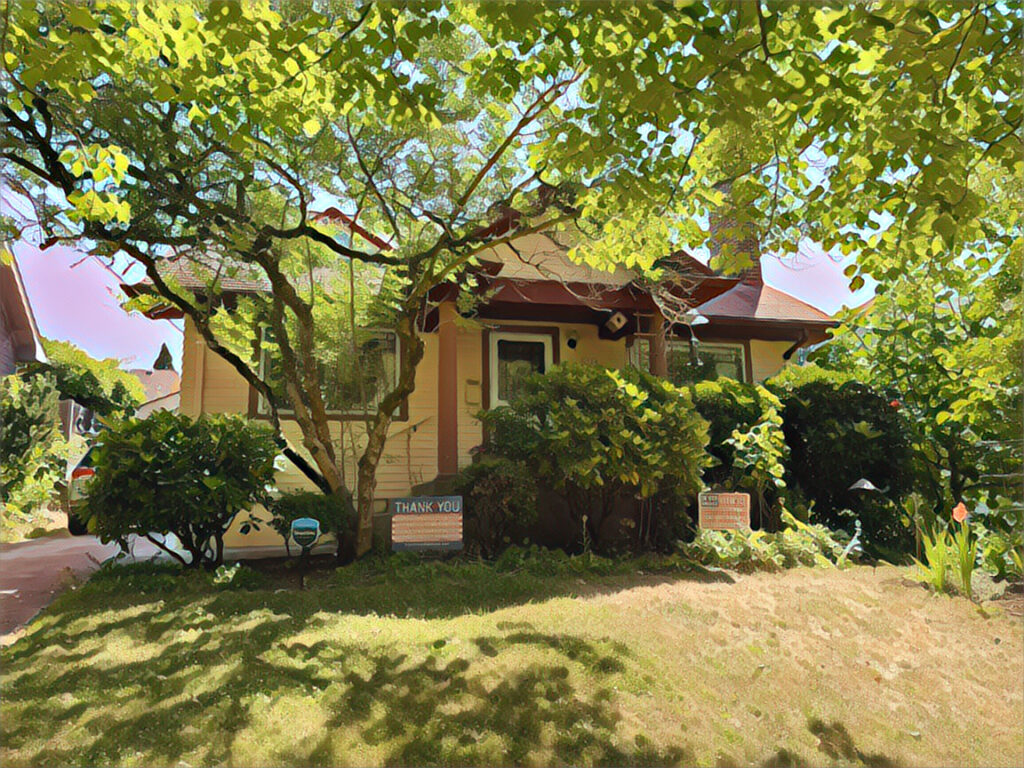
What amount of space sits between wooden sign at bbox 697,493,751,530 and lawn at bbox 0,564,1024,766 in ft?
4.94

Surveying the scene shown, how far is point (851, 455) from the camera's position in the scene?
9.29m

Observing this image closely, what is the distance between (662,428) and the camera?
7.61 meters

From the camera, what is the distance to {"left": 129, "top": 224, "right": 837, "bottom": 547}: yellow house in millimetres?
9789

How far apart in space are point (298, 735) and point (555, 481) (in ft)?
15.1

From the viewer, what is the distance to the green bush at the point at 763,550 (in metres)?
7.23

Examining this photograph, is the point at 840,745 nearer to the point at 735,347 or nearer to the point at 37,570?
the point at 37,570

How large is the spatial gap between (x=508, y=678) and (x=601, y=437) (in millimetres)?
3960

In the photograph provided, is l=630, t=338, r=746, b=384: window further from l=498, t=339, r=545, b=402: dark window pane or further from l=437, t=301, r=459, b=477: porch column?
l=437, t=301, r=459, b=477: porch column

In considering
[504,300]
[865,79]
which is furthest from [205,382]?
[865,79]

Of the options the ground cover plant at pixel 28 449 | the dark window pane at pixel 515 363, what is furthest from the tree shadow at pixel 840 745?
the ground cover plant at pixel 28 449

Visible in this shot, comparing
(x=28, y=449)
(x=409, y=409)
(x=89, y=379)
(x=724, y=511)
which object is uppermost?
(x=89, y=379)

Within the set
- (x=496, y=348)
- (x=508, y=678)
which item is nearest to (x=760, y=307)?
(x=496, y=348)

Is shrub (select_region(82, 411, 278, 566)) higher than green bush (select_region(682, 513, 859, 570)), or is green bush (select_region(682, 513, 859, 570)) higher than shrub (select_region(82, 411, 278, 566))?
shrub (select_region(82, 411, 278, 566))

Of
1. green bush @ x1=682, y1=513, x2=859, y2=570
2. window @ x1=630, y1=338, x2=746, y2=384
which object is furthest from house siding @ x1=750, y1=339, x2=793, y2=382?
green bush @ x1=682, y1=513, x2=859, y2=570
